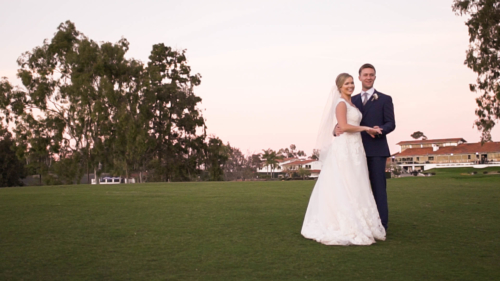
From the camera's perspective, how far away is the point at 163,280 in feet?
12.6

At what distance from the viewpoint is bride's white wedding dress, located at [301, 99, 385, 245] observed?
19.5ft

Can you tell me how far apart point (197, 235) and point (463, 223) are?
4281mm

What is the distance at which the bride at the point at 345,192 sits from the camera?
5.98 metres

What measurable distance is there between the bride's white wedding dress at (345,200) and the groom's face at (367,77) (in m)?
0.42

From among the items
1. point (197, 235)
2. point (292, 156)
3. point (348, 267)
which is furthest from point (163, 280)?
point (292, 156)

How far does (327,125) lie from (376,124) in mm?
805

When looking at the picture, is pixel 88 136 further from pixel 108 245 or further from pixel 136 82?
pixel 108 245

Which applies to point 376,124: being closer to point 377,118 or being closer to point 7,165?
point 377,118

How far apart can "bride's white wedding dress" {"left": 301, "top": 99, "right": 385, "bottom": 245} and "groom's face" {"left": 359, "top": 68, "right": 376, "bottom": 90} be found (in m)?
0.42

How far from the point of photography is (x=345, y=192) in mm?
6336

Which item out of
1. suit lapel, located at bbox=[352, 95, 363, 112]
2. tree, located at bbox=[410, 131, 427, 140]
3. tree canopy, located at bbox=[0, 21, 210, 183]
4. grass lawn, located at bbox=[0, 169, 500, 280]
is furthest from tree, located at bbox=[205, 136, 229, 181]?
tree, located at bbox=[410, 131, 427, 140]

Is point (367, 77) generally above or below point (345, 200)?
above

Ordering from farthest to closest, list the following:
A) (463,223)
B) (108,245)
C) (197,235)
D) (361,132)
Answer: (463,223)
(361,132)
(197,235)
(108,245)

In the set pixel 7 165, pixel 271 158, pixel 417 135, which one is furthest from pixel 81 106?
pixel 417 135
